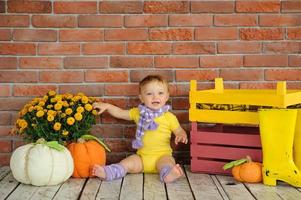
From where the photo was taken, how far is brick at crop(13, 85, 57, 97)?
3221 millimetres

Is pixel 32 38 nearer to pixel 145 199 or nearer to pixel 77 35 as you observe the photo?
pixel 77 35

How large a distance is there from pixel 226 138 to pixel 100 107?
79cm

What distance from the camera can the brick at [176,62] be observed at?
3.23 metres

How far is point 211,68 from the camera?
323cm

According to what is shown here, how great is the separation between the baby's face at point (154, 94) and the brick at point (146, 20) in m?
0.43

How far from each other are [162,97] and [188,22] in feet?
1.80

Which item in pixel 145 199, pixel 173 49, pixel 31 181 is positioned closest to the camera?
pixel 145 199

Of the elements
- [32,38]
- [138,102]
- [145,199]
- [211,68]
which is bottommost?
[145,199]

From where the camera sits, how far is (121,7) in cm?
321

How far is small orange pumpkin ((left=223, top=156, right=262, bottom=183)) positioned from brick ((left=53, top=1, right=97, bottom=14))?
135 centimetres

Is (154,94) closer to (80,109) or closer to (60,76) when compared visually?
(80,109)

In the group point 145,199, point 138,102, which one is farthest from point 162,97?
point 145,199

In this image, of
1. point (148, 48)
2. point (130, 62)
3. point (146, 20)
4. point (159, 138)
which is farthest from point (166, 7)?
point (159, 138)

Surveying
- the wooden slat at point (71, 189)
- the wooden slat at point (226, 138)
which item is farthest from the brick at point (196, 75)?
the wooden slat at point (71, 189)
